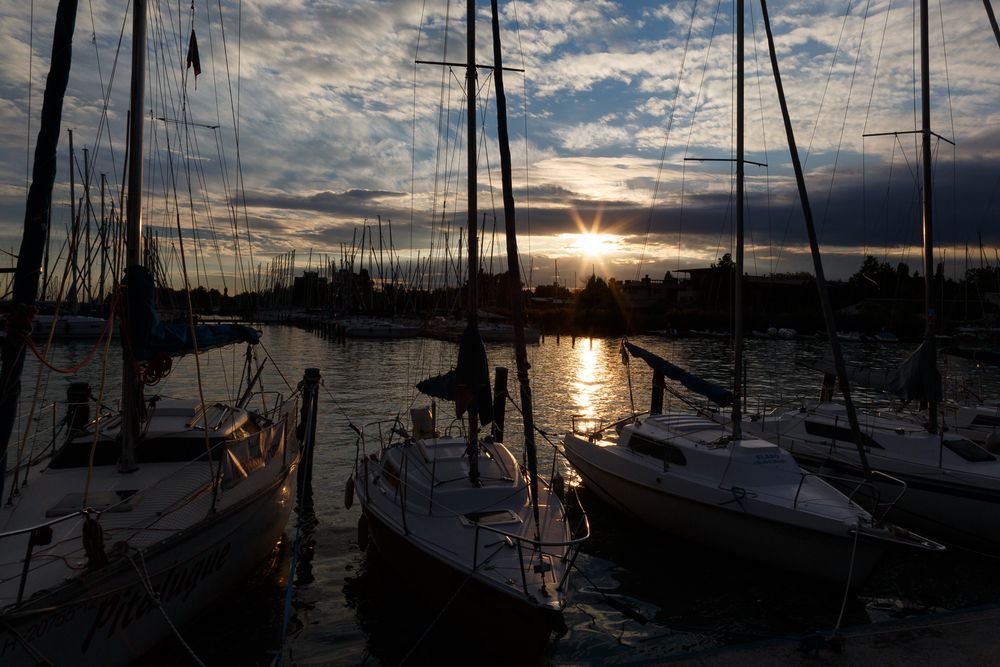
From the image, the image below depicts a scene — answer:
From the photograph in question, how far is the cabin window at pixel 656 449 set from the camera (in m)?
13.9

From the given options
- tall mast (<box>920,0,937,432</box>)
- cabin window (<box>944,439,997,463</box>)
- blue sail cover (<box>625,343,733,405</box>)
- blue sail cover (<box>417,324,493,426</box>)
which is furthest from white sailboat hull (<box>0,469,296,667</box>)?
tall mast (<box>920,0,937,432</box>)

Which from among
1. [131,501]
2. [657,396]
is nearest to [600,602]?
[131,501]

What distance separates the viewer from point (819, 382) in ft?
140

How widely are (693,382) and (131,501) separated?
1165cm

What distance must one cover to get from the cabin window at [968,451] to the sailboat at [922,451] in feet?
0.06

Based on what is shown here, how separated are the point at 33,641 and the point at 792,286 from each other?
403ft

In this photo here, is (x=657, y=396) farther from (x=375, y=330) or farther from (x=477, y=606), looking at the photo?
(x=375, y=330)

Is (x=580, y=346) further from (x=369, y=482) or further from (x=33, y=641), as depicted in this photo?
(x=33, y=641)

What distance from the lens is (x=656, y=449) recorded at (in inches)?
572

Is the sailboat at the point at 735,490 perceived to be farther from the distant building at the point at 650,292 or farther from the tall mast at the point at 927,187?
the distant building at the point at 650,292

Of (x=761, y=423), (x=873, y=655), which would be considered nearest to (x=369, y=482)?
(x=873, y=655)

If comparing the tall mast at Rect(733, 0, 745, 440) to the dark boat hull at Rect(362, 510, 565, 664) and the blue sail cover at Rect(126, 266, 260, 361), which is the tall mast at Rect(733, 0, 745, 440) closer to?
the dark boat hull at Rect(362, 510, 565, 664)

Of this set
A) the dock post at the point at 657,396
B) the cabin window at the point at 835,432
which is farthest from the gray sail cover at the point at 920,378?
the dock post at the point at 657,396

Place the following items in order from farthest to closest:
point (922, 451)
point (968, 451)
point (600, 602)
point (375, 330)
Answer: point (375, 330) → point (922, 451) → point (968, 451) → point (600, 602)
